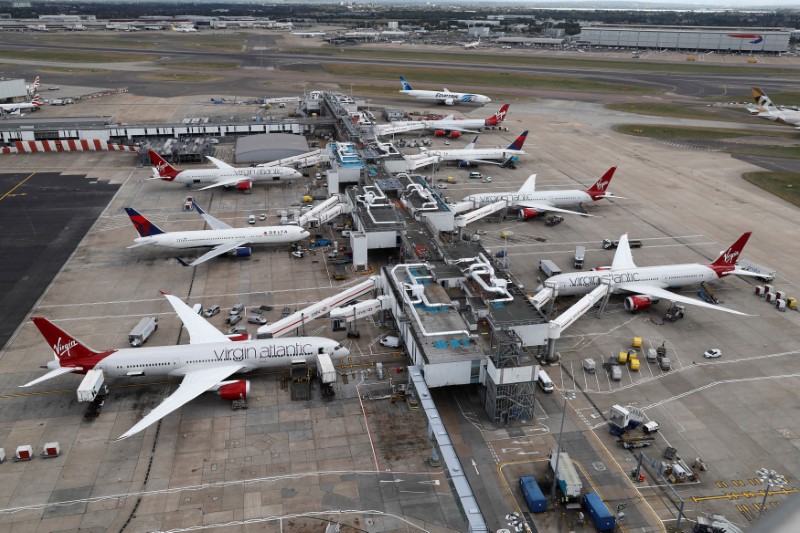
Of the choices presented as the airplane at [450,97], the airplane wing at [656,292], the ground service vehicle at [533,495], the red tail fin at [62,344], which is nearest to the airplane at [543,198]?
the airplane wing at [656,292]

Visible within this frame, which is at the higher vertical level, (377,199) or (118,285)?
(377,199)

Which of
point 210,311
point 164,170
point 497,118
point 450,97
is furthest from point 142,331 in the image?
point 450,97

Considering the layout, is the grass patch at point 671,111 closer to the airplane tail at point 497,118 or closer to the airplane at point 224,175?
the airplane tail at point 497,118

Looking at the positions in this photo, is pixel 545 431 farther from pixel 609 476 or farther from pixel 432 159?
pixel 432 159

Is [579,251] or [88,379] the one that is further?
[579,251]

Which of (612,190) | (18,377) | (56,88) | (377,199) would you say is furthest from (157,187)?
(56,88)

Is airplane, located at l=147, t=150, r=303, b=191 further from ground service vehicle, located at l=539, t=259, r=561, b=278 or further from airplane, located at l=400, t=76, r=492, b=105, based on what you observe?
airplane, located at l=400, t=76, r=492, b=105

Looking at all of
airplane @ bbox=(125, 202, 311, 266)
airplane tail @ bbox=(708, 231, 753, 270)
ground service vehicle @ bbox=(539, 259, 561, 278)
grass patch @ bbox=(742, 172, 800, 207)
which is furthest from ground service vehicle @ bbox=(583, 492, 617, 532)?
grass patch @ bbox=(742, 172, 800, 207)
